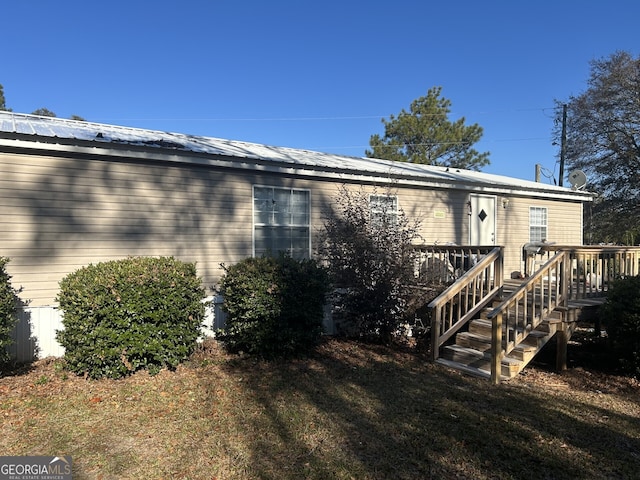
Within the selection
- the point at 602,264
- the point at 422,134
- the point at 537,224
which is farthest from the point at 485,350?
the point at 422,134

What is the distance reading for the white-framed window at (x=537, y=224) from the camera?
12.2 m

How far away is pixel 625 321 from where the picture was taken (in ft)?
18.6

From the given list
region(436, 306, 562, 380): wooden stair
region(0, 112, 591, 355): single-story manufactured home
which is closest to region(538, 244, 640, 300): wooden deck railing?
region(436, 306, 562, 380): wooden stair

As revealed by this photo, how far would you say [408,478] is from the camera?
3234mm

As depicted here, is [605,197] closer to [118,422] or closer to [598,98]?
[598,98]

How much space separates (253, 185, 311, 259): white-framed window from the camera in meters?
7.95

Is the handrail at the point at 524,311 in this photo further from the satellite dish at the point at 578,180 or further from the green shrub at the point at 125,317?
the satellite dish at the point at 578,180

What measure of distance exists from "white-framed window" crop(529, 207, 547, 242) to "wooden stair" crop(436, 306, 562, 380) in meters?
6.44

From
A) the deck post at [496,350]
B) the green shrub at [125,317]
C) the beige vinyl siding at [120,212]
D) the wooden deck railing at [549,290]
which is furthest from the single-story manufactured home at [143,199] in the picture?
the deck post at [496,350]

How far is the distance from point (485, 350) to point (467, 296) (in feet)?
2.95

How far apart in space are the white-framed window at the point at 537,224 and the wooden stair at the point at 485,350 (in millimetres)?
6435

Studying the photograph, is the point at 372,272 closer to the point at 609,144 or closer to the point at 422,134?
the point at 609,144

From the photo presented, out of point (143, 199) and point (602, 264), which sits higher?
point (143, 199)

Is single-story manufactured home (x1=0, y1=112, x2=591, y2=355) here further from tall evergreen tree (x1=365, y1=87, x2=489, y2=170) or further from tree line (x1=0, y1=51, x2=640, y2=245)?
tall evergreen tree (x1=365, y1=87, x2=489, y2=170)
